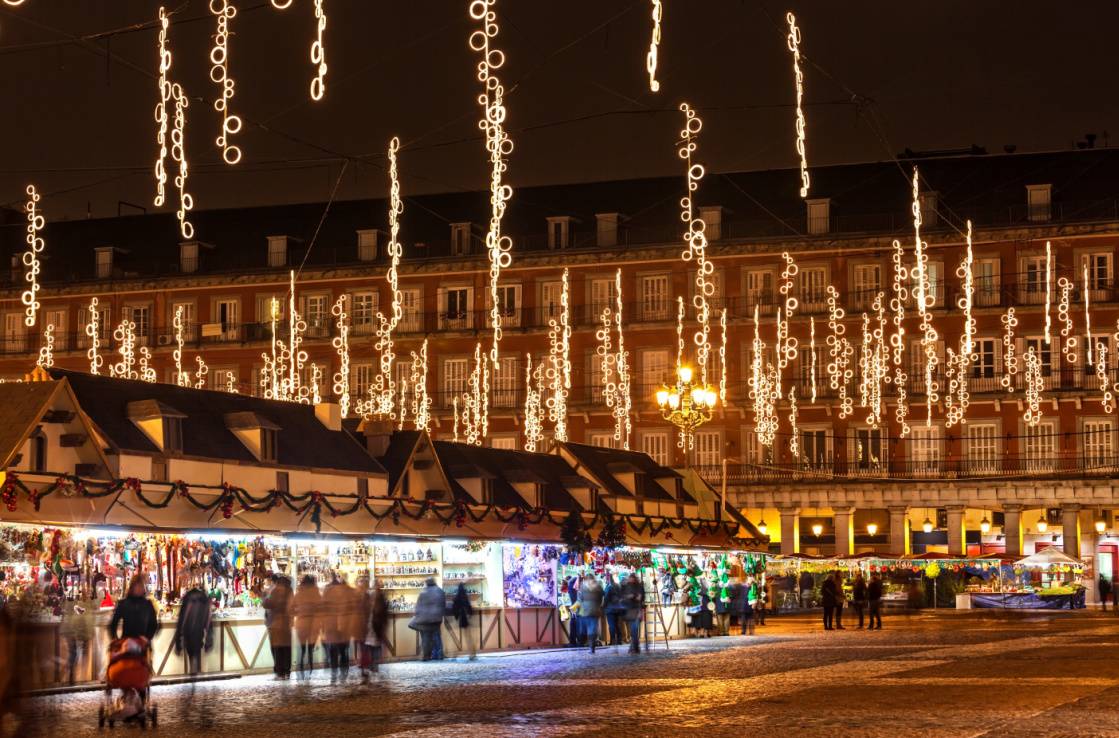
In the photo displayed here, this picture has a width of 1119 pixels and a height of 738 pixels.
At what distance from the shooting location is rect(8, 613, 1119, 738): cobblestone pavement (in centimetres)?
1419

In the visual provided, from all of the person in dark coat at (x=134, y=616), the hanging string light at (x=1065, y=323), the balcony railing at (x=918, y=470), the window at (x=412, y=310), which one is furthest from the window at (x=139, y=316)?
the person in dark coat at (x=134, y=616)

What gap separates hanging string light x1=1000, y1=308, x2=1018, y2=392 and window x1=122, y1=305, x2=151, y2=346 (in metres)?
32.3

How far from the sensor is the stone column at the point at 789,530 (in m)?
64.1

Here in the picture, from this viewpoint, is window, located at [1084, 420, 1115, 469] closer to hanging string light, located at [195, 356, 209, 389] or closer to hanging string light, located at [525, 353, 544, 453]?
hanging string light, located at [525, 353, 544, 453]

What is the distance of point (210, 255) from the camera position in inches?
2734

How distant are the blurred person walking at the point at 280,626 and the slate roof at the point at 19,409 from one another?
3.68 meters

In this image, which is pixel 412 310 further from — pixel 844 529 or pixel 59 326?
pixel 844 529

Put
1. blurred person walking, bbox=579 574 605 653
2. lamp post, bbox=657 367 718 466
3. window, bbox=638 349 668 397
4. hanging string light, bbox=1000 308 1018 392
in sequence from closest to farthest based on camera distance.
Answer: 1. blurred person walking, bbox=579 574 605 653
2. lamp post, bbox=657 367 718 466
3. hanging string light, bbox=1000 308 1018 392
4. window, bbox=638 349 668 397

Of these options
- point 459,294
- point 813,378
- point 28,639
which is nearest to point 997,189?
point 813,378

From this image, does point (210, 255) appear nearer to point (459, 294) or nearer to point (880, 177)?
point (459, 294)

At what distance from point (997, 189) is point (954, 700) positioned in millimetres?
48313

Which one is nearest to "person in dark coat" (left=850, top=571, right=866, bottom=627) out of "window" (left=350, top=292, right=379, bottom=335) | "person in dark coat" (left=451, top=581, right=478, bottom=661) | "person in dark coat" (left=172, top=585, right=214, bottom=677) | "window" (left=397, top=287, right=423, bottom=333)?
"person in dark coat" (left=451, top=581, right=478, bottom=661)

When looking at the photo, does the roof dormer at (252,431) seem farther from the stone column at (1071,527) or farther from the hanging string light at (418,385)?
the stone column at (1071,527)

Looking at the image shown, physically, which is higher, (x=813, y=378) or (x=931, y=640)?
(x=813, y=378)
